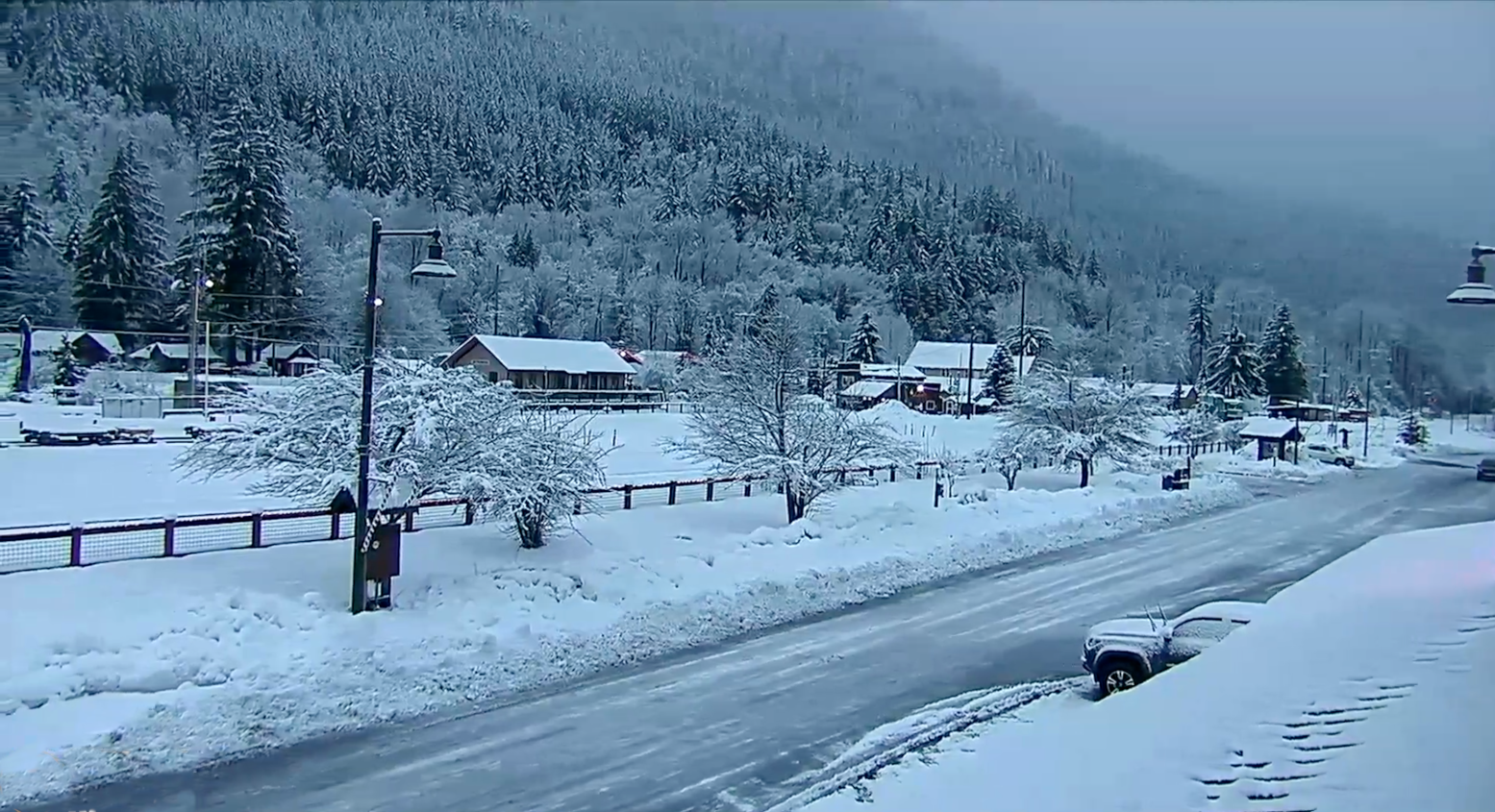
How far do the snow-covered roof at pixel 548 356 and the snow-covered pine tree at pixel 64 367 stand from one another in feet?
71.3

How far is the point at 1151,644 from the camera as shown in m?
13.5

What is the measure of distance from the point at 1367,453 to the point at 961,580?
6510cm

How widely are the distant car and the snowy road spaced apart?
51818mm

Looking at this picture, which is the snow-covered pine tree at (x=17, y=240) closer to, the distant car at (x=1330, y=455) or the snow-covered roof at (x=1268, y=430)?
the snow-covered roof at (x=1268, y=430)

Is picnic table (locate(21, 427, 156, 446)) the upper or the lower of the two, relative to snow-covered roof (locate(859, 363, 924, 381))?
lower

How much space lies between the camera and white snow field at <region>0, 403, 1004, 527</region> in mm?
26094

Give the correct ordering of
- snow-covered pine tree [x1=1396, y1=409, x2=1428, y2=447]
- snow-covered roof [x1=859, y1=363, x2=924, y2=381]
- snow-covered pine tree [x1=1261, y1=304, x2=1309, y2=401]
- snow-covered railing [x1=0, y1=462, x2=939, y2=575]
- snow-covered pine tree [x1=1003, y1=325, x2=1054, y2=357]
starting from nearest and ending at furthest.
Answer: snow-covered railing [x1=0, y1=462, x2=939, y2=575]
snow-covered pine tree [x1=1396, y1=409, x2=1428, y2=447]
snow-covered pine tree [x1=1261, y1=304, x2=1309, y2=401]
snow-covered roof [x1=859, y1=363, x2=924, y2=381]
snow-covered pine tree [x1=1003, y1=325, x2=1054, y2=357]

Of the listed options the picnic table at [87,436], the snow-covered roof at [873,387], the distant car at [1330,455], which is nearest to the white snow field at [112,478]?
the picnic table at [87,436]

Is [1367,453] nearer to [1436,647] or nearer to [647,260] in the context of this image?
[1436,647]

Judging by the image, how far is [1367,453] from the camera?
245 ft

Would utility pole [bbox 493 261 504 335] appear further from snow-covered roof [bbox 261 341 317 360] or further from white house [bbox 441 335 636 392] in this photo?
snow-covered roof [bbox 261 341 317 360]

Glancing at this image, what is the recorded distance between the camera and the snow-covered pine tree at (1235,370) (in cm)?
9194

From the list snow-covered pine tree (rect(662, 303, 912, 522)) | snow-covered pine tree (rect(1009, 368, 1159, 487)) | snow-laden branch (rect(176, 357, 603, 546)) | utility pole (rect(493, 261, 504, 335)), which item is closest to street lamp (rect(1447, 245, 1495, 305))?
snow-laden branch (rect(176, 357, 603, 546))

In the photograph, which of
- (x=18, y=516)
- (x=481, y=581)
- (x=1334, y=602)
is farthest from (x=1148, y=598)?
(x=18, y=516)
